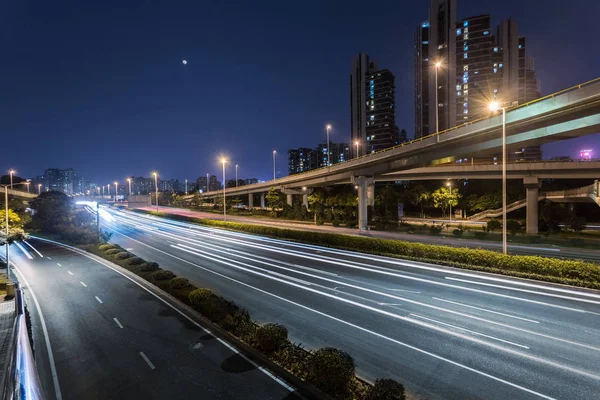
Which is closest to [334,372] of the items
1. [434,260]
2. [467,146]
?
[434,260]

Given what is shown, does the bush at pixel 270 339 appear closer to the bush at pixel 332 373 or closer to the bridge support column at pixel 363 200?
the bush at pixel 332 373

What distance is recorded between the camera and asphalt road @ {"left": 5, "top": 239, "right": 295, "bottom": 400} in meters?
8.91

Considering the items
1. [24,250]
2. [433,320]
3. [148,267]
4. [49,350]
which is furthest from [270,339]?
[24,250]

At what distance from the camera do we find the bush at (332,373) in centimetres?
811

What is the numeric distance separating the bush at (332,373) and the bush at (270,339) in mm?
1938

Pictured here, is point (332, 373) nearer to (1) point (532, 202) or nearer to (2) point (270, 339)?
(2) point (270, 339)

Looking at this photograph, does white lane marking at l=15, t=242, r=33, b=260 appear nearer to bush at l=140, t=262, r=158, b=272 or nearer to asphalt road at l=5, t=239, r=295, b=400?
asphalt road at l=5, t=239, r=295, b=400

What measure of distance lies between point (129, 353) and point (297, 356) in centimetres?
631

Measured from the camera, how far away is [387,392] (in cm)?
719

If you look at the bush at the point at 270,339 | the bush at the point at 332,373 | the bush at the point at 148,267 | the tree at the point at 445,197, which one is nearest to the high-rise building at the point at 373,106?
the tree at the point at 445,197

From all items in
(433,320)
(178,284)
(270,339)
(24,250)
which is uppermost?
(270,339)

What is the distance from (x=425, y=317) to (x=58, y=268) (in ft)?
96.4

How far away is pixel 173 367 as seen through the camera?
9969 millimetres

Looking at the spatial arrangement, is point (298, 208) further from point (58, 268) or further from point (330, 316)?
point (330, 316)
